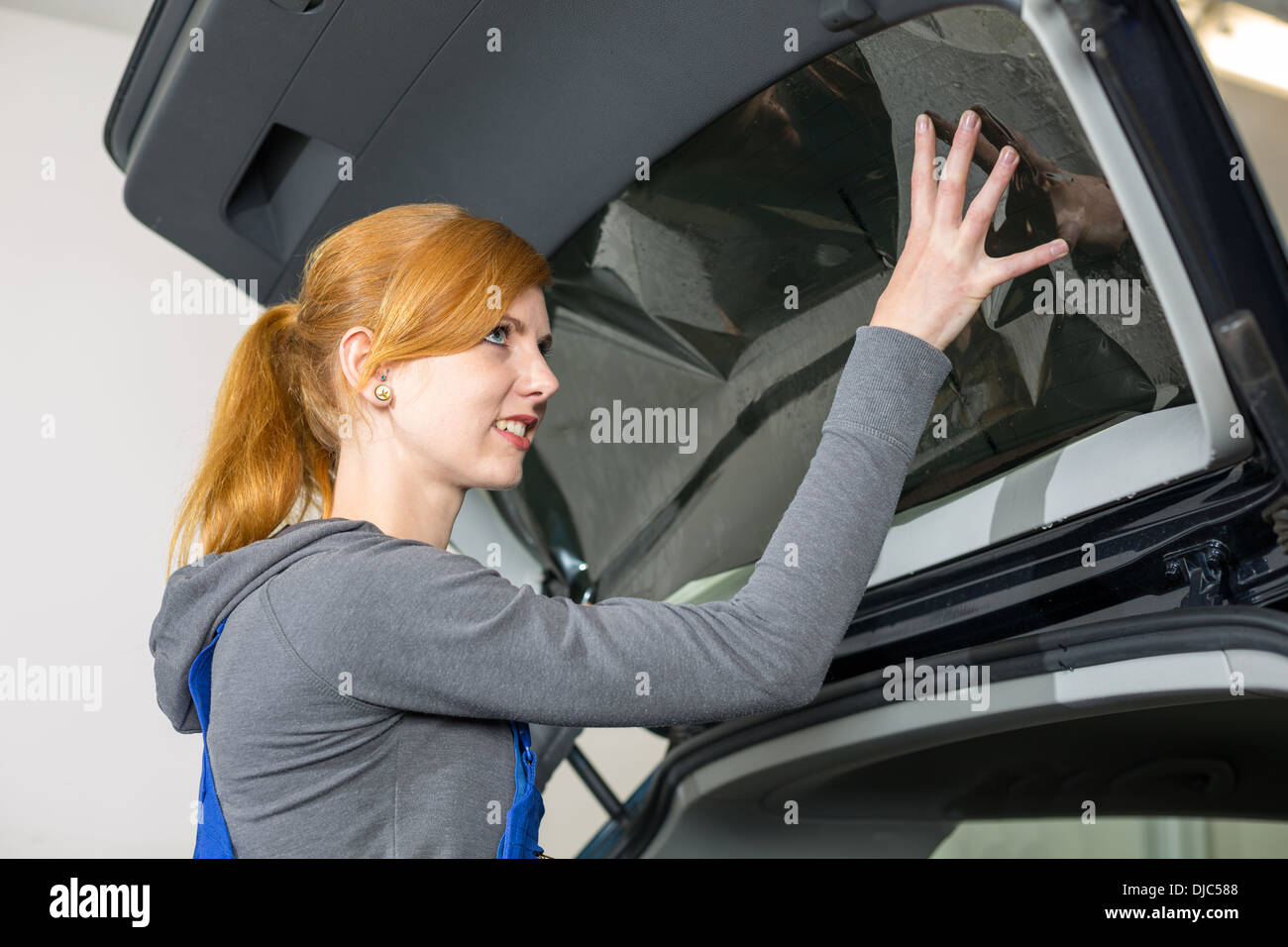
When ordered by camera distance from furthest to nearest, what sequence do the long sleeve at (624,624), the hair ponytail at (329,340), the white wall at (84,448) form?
the white wall at (84,448) → the hair ponytail at (329,340) → the long sleeve at (624,624)

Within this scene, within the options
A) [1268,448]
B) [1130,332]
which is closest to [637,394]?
[1130,332]

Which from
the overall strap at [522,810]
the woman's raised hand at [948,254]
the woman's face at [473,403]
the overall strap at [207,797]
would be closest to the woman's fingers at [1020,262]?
the woman's raised hand at [948,254]

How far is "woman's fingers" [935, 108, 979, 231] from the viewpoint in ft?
2.88

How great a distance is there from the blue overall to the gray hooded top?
0.04 ft

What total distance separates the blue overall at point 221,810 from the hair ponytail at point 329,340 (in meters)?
0.18

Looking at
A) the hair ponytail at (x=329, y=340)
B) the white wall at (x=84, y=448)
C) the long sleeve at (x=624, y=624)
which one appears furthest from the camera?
the white wall at (x=84, y=448)

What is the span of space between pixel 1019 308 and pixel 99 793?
3.65 m

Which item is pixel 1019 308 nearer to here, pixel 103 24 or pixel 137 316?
pixel 137 316

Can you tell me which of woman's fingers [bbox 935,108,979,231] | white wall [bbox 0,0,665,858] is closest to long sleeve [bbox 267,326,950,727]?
woman's fingers [bbox 935,108,979,231]

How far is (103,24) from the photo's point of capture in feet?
13.1

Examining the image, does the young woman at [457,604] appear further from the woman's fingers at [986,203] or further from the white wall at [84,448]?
the white wall at [84,448]

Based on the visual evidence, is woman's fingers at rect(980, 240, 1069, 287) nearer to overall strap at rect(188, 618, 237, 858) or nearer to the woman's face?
the woman's face

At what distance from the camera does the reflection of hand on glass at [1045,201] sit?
0.86m

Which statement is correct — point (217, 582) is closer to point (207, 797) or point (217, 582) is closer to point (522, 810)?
point (207, 797)
